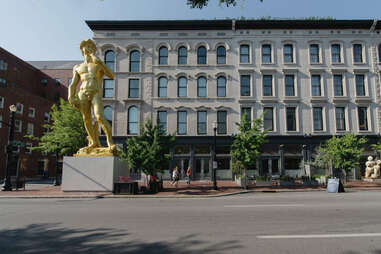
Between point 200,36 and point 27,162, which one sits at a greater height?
point 200,36

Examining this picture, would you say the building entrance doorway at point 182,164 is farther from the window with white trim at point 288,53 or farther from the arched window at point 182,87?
the window with white trim at point 288,53

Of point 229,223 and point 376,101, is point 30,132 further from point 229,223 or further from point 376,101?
point 376,101

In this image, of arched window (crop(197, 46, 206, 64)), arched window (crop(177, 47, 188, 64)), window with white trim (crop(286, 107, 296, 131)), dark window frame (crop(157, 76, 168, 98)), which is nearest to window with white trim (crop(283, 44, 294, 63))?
window with white trim (crop(286, 107, 296, 131))

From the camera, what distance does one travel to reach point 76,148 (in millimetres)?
20859

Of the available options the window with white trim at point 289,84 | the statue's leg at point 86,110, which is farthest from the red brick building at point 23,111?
the window with white trim at point 289,84

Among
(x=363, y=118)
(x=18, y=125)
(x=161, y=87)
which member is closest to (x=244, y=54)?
(x=161, y=87)

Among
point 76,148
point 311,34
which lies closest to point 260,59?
point 311,34

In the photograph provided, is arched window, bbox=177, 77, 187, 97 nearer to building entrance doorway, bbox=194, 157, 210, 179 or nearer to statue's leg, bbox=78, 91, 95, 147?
building entrance doorway, bbox=194, 157, 210, 179

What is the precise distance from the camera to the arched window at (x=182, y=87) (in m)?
25.0

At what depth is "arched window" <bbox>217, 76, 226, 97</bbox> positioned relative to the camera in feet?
81.7

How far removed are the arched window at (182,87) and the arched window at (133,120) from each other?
489cm

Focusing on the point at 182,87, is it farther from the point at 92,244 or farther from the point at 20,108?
the point at 20,108

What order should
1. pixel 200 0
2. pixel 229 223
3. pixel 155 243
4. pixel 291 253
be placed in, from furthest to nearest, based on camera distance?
pixel 229 223, pixel 200 0, pixel 155 243, pixel 291 253

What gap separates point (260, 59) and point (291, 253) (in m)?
23.6
